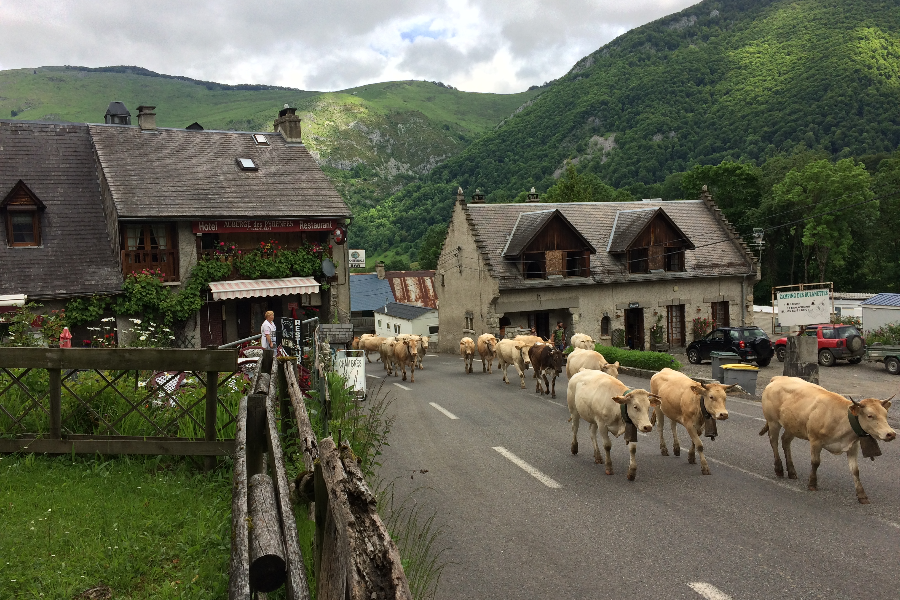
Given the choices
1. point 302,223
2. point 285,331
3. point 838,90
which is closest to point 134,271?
point 302,223

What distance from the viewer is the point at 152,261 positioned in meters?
26.9

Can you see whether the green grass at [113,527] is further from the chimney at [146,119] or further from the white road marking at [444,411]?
the chimney at [146,119]

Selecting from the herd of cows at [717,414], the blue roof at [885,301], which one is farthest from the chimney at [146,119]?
the blue roof at [885,301]

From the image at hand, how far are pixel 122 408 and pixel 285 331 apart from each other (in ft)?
18.6

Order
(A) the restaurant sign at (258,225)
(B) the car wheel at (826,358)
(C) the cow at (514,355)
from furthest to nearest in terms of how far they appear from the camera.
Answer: (B) the car wheel at (826,358)
(A) the restaurant sign at (258,225)
(C) the cow at (514,355)

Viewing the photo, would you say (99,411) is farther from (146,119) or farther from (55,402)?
(146,119)

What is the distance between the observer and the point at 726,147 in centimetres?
11038

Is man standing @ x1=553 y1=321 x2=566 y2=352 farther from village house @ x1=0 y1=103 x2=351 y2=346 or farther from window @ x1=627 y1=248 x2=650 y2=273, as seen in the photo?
village house @ x1=0 y1=103 x2=351 y2=346

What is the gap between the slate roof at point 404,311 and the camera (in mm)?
57938

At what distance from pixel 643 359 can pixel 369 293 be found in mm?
50219

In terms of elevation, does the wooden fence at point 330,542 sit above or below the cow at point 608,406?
above

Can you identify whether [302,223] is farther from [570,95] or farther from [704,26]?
[704,26]

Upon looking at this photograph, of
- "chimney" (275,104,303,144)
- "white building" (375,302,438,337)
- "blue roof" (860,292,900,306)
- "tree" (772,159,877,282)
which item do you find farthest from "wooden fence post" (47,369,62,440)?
"tree" (772,159,877,282)

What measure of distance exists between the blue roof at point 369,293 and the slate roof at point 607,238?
33024 millimetres
